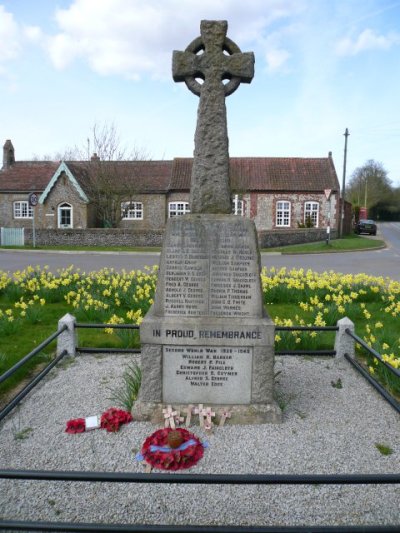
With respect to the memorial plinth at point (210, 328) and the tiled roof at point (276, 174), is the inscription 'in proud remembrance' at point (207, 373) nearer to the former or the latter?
the memorial plinth at point (210, 328)

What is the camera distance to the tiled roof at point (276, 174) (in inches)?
1347

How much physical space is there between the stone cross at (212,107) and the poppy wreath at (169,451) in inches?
83.8

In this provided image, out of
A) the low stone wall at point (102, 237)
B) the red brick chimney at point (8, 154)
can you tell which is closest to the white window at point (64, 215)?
the low stone wall at point (102, 237)

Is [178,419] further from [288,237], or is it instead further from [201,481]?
[288,237]

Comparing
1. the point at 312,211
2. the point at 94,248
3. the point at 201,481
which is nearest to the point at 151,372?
the point at 201,481

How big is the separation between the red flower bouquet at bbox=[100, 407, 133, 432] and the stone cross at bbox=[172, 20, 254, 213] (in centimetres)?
214

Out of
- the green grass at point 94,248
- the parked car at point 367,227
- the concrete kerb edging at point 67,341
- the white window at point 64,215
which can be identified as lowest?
the concrete kerb edging at point 67,341

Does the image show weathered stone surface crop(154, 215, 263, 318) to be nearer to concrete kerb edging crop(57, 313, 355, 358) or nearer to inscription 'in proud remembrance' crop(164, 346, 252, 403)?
inscription 'in proud remembrance' crop(164, 346, 252, 403)

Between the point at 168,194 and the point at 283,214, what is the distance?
9321 mm

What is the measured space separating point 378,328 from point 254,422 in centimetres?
379

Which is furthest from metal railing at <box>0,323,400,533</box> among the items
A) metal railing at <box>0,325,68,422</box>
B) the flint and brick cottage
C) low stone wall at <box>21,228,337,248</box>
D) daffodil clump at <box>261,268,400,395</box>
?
the flint and brick cottage

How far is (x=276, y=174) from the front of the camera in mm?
35125

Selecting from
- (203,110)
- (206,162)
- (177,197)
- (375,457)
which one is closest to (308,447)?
(375,457)

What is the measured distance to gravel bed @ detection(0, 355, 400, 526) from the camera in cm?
303
